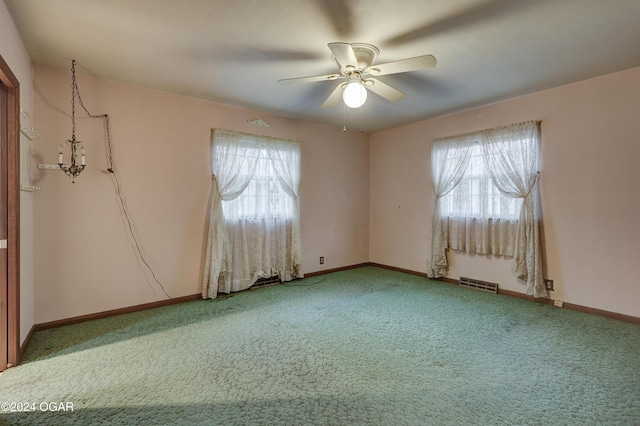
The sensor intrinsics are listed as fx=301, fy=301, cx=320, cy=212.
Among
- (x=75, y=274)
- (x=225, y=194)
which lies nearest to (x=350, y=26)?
(x=225, y=194)

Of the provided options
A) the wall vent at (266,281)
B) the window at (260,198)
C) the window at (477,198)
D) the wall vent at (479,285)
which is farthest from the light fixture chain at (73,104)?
the wall vent at (479,285)

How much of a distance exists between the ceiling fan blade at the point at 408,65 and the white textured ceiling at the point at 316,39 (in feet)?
0.79

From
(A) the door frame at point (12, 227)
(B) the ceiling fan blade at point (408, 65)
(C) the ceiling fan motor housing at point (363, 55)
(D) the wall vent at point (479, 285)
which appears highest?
(C) the ceiling fan motor housing at point (363, 55)

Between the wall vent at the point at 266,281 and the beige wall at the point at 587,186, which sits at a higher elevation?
the beige wall at the point at 587,186

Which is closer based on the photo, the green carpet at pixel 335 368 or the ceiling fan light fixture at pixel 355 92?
the green carpet at pixel 335 368

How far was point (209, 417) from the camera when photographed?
1.70m

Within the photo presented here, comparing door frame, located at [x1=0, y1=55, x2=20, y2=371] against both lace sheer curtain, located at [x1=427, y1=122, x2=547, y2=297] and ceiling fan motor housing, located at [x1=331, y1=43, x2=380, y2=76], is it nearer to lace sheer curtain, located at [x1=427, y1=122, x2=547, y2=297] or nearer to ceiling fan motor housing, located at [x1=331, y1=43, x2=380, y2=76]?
ceiling fan motor housing, located at [x1=331, y1=43, x2=380, y2=76]

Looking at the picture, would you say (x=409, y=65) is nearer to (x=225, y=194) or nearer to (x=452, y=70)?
(x=452, y=70)

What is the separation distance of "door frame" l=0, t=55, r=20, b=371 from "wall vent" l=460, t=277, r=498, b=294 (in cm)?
483

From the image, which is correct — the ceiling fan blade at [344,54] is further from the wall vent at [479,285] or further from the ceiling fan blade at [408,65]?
the wall vent at [479,285]

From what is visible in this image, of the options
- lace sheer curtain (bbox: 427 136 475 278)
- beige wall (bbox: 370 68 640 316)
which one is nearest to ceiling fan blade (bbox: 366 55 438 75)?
beige wall (bbox: 370 68 640 316)

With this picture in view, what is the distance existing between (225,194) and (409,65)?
2676 mm

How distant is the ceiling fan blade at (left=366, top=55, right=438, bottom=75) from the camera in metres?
2.13

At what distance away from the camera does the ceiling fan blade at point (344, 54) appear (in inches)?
79.0
